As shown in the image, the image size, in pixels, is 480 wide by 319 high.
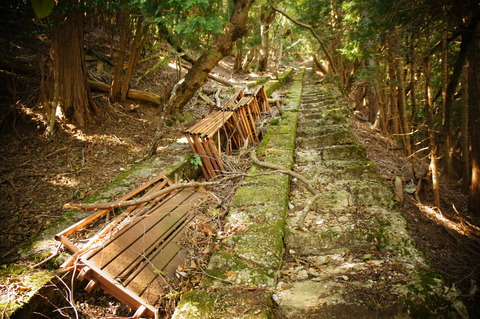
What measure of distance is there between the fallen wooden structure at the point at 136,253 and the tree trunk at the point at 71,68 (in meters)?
2.75

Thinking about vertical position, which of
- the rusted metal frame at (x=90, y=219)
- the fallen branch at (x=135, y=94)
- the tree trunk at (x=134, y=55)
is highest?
the tree trunk at (x=134, y=55)

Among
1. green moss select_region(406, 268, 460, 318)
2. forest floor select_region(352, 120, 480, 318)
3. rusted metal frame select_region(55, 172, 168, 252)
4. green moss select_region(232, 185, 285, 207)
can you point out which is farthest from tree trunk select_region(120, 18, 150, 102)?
green moss select_region(406, 268, 460, 318)

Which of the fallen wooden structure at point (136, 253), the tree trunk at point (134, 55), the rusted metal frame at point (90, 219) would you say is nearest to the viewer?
the fallen wooden structure at point (136, 253)

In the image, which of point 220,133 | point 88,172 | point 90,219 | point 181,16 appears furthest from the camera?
point 220,133

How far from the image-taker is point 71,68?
4289mm

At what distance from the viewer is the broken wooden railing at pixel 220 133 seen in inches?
140

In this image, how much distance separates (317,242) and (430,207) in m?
2.65

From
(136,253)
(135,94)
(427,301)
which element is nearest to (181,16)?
(135,94)

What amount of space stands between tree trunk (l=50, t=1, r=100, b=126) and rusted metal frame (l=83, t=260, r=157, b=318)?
11.3ft

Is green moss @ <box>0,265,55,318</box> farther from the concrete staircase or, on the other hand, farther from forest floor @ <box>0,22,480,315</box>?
the concrete staircase

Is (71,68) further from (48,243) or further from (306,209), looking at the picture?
(306,209)

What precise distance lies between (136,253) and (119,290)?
0.32m

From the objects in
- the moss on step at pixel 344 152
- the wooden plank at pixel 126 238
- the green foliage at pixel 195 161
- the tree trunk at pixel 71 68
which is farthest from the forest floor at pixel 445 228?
the tree trunk at pixel 71 68

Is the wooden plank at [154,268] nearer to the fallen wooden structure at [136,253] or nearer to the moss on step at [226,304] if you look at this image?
the fallen wooden structure at [136,253]
